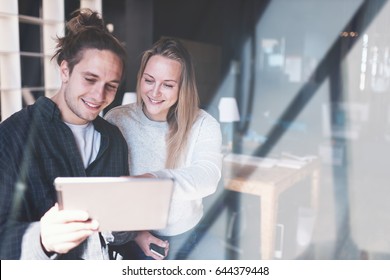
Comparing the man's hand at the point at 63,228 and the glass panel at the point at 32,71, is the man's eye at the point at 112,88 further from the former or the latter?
the man's hand at the point at 63,228

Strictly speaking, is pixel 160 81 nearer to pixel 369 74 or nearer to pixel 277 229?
pixel 277 229

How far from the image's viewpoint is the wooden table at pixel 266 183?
177 centimetres

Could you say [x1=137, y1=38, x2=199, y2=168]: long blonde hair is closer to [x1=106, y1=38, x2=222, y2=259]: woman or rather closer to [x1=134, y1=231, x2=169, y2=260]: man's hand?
[x1=106, y1=38, x2=222, y2=259]: woman

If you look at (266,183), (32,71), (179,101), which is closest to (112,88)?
(179,101)

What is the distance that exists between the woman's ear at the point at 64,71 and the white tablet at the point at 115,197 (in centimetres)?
37

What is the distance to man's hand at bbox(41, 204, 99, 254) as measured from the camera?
1242 millimetres

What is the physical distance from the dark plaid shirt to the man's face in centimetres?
6

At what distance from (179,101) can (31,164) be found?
0.59 metres

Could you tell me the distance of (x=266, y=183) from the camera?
186 centimetres

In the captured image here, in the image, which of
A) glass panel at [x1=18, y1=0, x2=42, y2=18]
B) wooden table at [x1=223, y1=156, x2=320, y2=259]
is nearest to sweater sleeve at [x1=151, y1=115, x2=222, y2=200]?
wooden table at [x1=223, y1=156, x2=320, y2=259]

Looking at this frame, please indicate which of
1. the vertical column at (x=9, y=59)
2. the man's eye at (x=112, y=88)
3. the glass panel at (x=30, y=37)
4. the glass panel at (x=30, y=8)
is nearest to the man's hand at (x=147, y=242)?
the man's eye at (x=112, y=88)

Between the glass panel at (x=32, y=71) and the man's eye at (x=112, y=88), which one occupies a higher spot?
the glass panel at (x=32, y=71)

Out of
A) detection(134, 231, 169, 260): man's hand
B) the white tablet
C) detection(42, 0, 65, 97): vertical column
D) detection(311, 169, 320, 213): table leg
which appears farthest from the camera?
detection(311, 169, 320, 213): table leg
